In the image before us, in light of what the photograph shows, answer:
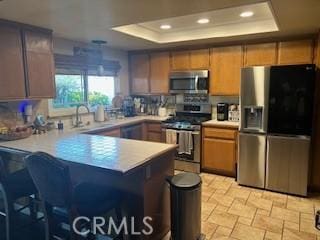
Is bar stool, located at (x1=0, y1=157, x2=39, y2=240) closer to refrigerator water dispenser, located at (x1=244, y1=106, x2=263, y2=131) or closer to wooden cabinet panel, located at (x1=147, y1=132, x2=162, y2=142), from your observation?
wooden cabinet panel, located at (x1=147, y1=132, x2=162, y2=142)

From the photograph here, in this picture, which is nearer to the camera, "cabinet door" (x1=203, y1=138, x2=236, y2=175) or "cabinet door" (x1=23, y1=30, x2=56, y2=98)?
"cabinet door" (x1=23, y1=30, x2=56, y2=98)

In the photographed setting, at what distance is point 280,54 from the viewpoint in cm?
373

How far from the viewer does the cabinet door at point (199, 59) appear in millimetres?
4350

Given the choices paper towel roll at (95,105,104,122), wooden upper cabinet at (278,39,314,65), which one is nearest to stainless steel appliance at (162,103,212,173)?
paper towel roll at (95,105,104,122)

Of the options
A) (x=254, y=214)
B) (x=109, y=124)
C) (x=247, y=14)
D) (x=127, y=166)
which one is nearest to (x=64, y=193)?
(x=127, y=166)

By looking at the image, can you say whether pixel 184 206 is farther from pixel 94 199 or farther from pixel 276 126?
pixel 276 126

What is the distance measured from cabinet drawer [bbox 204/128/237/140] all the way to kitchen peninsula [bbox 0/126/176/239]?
1770 millimetres

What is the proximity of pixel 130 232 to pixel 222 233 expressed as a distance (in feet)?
3.35

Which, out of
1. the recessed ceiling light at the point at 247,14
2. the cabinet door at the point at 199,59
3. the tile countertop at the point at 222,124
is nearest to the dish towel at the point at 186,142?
the tile countertop at the point at 222,124

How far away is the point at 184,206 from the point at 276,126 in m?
1.96

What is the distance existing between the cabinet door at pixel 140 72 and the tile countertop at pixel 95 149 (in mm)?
2283

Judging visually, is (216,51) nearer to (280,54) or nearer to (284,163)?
(280,54)

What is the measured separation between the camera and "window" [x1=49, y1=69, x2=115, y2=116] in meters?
3.80

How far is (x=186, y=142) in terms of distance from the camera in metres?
4.25
